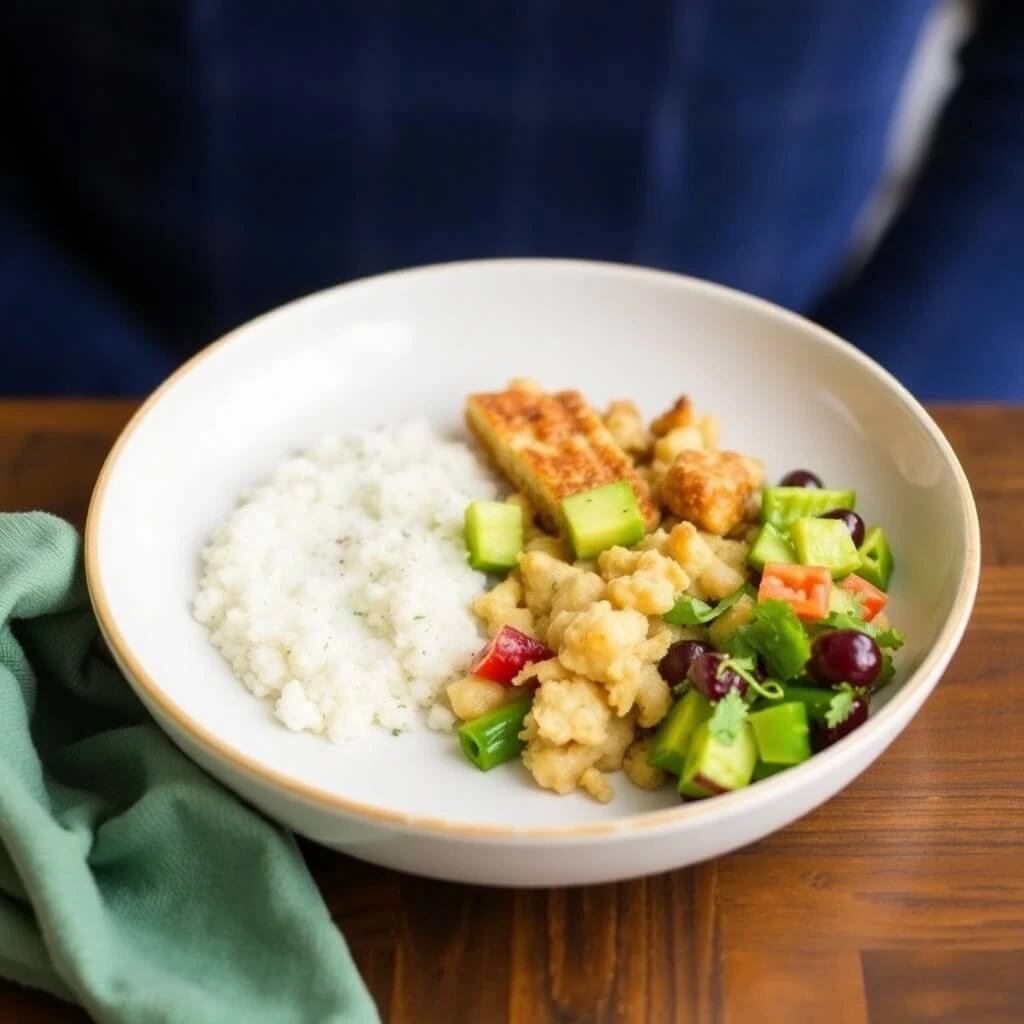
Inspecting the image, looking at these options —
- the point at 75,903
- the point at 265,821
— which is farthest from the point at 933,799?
the point at 75,903

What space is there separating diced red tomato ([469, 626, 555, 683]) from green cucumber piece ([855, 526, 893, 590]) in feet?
1.39

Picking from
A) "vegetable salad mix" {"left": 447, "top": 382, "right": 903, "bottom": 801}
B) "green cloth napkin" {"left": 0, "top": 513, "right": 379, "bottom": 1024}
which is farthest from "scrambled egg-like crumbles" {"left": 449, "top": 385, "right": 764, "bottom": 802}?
"green cloth napkin" {"left": 0, "top": 513, "right": 379, "bottom": 1024}

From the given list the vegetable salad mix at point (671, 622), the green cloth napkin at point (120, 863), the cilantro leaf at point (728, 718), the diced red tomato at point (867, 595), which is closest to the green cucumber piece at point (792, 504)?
the vegetable salad mix at point (671, 622)

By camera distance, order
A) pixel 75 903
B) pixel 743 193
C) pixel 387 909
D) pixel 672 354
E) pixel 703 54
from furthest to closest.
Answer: pixel 743 193, pixel 703 54, pixel 672 354, pixel 387 909, pixel 75 903

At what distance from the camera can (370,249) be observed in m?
2.82

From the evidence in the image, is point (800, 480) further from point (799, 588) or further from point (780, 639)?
point (780, 639)

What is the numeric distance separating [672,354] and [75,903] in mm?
1190

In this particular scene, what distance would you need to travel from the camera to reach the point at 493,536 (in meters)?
1.63

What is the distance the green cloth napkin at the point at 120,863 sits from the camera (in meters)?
1.21

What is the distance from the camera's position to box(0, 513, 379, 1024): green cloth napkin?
3.95ft

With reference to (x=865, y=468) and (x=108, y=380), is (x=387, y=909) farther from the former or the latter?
(x=108, y=380)

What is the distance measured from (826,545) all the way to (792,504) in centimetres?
11

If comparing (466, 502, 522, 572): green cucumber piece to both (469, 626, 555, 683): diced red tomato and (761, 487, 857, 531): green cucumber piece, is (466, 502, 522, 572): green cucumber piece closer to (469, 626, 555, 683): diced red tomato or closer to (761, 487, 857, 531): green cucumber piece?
(469, 626, 555, 683): diced red tomato

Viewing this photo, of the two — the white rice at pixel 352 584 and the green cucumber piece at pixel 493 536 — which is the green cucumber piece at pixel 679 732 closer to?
the white rice at pixel 352 584
